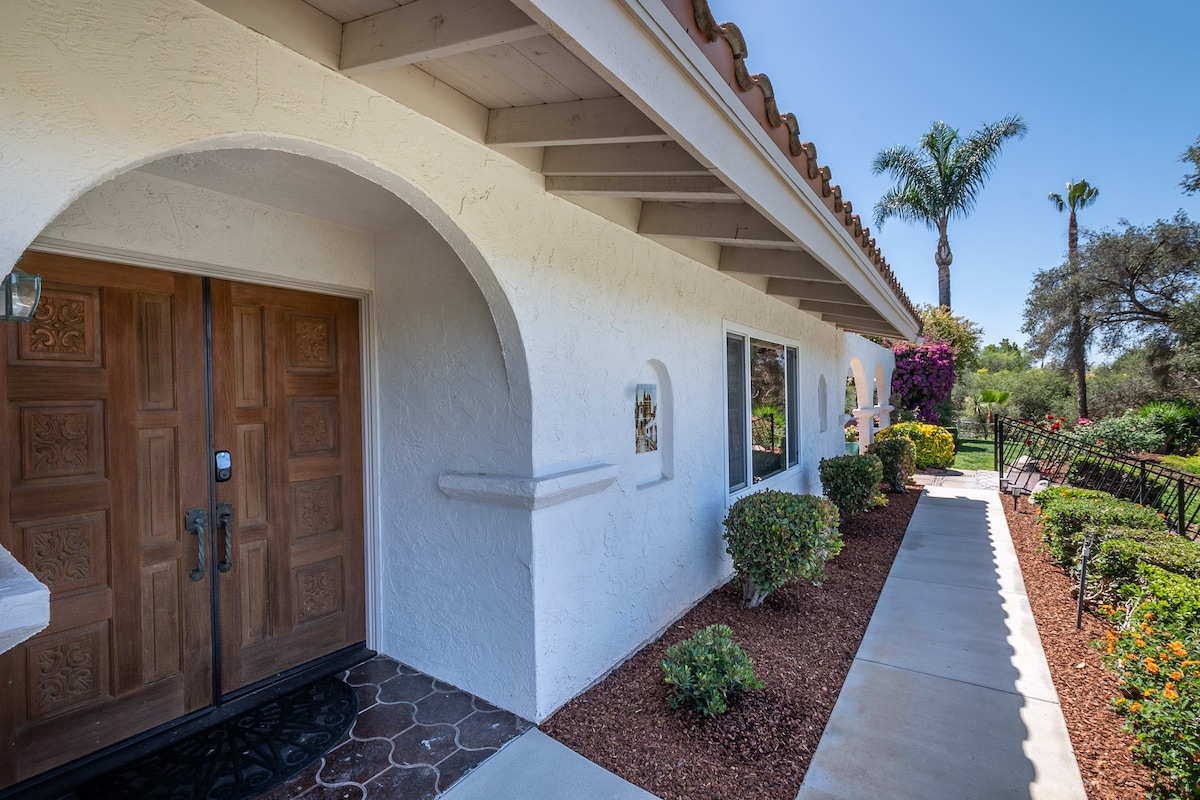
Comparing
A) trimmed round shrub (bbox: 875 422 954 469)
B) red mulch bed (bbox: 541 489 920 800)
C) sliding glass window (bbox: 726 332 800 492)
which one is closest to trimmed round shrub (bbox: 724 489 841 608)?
red mulch bed (bbox: 541 489 920 800)

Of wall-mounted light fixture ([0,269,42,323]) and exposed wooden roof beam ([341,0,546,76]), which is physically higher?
exposed wooden roof beam ([341,0,546,76])

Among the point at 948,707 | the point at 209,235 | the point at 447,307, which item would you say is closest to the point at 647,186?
the point at 447,307

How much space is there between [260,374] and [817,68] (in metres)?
8.94

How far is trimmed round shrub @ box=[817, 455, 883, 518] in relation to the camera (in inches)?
281

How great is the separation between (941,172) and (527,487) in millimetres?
23870

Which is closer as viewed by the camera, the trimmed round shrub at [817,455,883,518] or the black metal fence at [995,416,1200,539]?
the black metal fence at [995,416,1200,539]

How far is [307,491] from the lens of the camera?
3.40 metres

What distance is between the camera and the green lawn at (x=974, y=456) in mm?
13216

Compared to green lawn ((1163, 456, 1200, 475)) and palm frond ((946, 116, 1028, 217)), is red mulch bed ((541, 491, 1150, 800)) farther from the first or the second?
palm frond ((946, 116, 1028, 217))

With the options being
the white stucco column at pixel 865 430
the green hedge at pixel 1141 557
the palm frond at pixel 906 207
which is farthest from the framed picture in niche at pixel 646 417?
the palm frond at pixel 906 207

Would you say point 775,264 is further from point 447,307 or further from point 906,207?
point 906,207

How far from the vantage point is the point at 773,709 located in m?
3.04

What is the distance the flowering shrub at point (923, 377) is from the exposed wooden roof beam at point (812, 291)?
11.9 meters

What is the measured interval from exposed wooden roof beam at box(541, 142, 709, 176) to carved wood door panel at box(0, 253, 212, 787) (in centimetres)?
212
